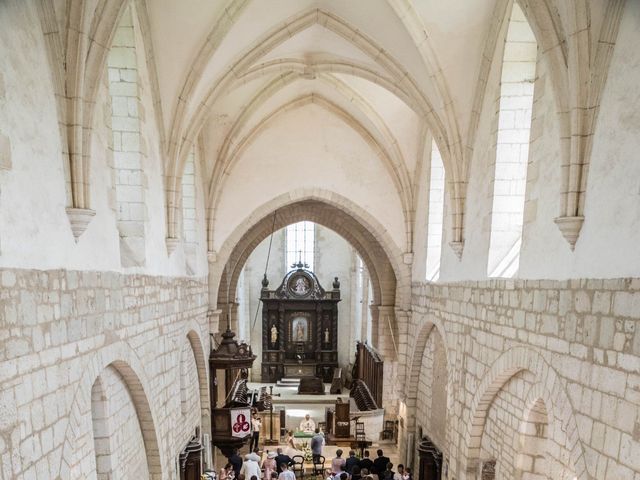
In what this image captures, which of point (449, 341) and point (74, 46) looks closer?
point (74, 46)

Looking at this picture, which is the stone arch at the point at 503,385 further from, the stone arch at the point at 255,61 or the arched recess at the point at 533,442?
the stone arch at the point at 255,61

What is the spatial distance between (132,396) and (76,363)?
224 cm

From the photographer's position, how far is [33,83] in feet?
13.0

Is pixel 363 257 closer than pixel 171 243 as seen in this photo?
No

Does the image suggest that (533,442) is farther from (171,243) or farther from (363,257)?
(363,257)

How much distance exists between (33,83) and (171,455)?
5.81 m

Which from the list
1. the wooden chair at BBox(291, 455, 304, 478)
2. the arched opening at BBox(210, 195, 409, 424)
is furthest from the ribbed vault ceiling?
the wooden chair at BBox(291, 455, 304, 478)

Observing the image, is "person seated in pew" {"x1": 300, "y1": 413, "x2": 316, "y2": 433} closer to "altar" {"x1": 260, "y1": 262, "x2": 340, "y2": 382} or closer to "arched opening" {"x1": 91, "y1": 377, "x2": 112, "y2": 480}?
"arched opening" {"x1": 91, "y1": 377, "x2": 112, "y2": 480}

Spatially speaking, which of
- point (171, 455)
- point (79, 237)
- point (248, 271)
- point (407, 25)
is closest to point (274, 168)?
point (407, 25)

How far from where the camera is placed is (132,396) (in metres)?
6.53

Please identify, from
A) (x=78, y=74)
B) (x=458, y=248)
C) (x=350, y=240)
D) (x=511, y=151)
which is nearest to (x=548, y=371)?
(x=511, y=151)

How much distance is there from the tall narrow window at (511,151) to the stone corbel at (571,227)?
1626 millimetres

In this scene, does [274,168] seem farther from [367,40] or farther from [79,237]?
[79,237]

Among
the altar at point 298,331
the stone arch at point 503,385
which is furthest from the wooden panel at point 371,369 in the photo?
the stone arch at point 503,385
